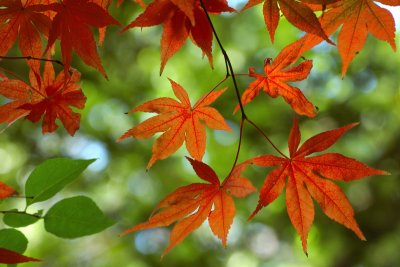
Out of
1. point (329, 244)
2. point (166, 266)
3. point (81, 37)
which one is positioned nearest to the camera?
point (81, 37)

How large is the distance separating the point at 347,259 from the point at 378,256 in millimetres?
243

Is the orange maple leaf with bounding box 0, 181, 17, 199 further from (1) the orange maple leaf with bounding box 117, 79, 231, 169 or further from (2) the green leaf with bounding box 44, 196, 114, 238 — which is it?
(1) the orange maple leaf with bounding box 117, 79, 231, 169

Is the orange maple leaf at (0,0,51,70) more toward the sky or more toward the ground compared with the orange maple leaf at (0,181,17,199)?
more toward the sky

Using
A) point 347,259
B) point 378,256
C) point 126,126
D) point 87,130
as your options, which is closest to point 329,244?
point 347,259

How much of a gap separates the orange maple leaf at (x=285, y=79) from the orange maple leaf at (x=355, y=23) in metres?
0.02

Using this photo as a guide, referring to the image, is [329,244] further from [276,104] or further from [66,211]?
[66,211]

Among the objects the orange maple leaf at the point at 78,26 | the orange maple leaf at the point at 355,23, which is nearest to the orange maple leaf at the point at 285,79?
the orange maple leaf at the point at 355,23

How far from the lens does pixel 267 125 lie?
308 centimetres

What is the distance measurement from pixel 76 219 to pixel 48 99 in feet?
0.82

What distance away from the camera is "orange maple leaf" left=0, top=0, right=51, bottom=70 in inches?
27.7

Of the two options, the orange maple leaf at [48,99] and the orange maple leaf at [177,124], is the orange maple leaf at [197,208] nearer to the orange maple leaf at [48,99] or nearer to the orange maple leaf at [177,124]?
the orange maple leaf at [177,124]

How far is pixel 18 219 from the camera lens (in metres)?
0.69

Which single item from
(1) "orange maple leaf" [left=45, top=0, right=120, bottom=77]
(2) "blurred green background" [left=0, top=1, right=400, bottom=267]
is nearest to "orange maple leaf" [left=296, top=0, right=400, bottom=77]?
(1) "orange maple leaf" [left=45, top=0, right=120, bottom=77]

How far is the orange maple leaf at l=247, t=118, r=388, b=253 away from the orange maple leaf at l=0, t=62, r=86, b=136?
31 cm
